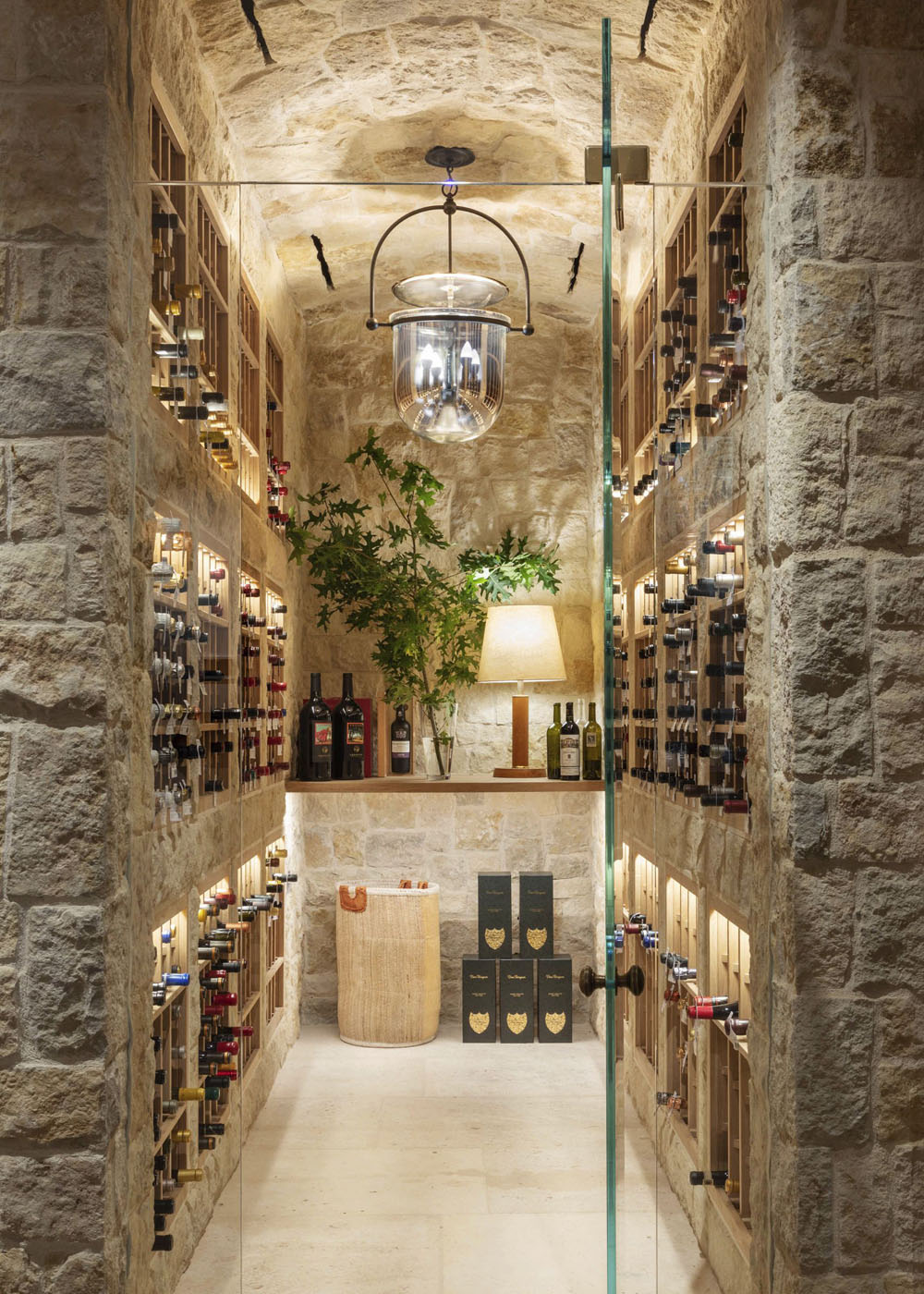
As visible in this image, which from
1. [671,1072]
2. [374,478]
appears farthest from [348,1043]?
[671,1072]

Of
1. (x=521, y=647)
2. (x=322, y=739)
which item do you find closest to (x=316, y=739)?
(x=322, y=739)

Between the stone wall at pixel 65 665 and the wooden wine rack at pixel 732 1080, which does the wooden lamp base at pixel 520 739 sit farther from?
the stone wall at pixel 65 665

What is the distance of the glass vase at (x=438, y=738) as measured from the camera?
17.4ft

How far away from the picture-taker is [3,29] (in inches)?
71.6

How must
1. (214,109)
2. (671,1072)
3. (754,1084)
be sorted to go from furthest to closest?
(214,109) < (671,1072) < (754,1084)

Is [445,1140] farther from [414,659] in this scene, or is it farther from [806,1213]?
[806,1213]

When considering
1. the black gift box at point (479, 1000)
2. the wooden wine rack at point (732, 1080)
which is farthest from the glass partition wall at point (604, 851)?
the black gift box at point (479, 1000)

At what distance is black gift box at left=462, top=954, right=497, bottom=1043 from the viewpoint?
524 centimetres

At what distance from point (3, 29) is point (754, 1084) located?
1.98m

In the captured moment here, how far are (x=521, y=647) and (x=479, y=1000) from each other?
1535 millimetres

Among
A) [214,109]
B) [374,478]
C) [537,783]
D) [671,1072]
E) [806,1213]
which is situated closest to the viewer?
[806,1213]

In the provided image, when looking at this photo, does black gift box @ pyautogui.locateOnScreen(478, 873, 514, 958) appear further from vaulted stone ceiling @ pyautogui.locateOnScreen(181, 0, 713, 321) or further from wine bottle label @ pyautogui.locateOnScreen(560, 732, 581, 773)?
vaulted stone ceiling @ pyautogui.locateOnScreen(181, 0, 713, 321)

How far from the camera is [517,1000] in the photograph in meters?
5.28

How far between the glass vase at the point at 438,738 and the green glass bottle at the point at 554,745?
0.44 metres
